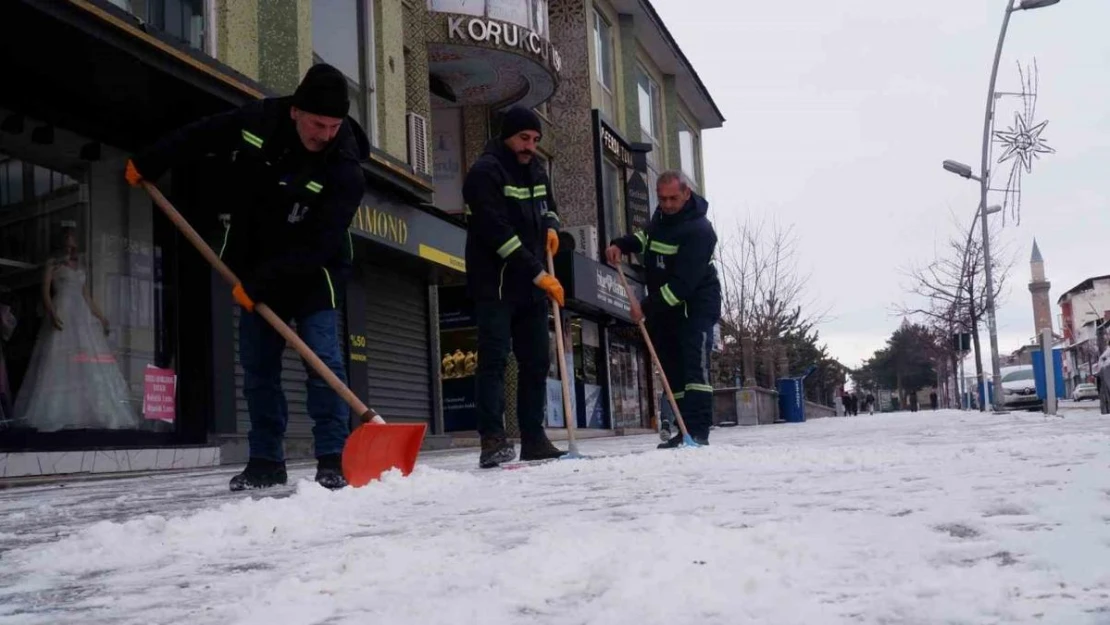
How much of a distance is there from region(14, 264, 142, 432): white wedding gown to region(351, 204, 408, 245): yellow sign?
3.17 metres

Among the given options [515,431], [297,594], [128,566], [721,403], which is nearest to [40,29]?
[128,566]

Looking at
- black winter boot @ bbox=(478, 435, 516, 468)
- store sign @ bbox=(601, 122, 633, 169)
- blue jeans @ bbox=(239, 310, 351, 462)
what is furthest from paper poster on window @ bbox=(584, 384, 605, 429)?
blue jeans @ bbox=(239, 310, 351, 462)

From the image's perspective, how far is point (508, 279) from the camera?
6.09 m

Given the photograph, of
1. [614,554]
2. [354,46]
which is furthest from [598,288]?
[614,554]

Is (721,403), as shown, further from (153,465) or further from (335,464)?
(335,464)

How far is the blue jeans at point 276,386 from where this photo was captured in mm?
4887

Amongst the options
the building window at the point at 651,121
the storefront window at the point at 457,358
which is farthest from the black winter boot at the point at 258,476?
the building window at the point at 651,121

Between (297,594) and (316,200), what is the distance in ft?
9.81

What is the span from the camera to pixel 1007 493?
10.0ft

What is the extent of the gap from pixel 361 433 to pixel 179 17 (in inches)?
236

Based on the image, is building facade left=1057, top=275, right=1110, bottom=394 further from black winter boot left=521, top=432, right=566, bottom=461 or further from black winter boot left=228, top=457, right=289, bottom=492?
black winter boot left=228, top=457, right=289, bottom=492

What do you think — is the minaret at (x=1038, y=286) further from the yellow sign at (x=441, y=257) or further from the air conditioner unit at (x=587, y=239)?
the yellow sign at (x=441, y=257)

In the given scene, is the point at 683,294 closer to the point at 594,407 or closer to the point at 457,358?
the point at 457,358

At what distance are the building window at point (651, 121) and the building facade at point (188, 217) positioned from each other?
8.19m
